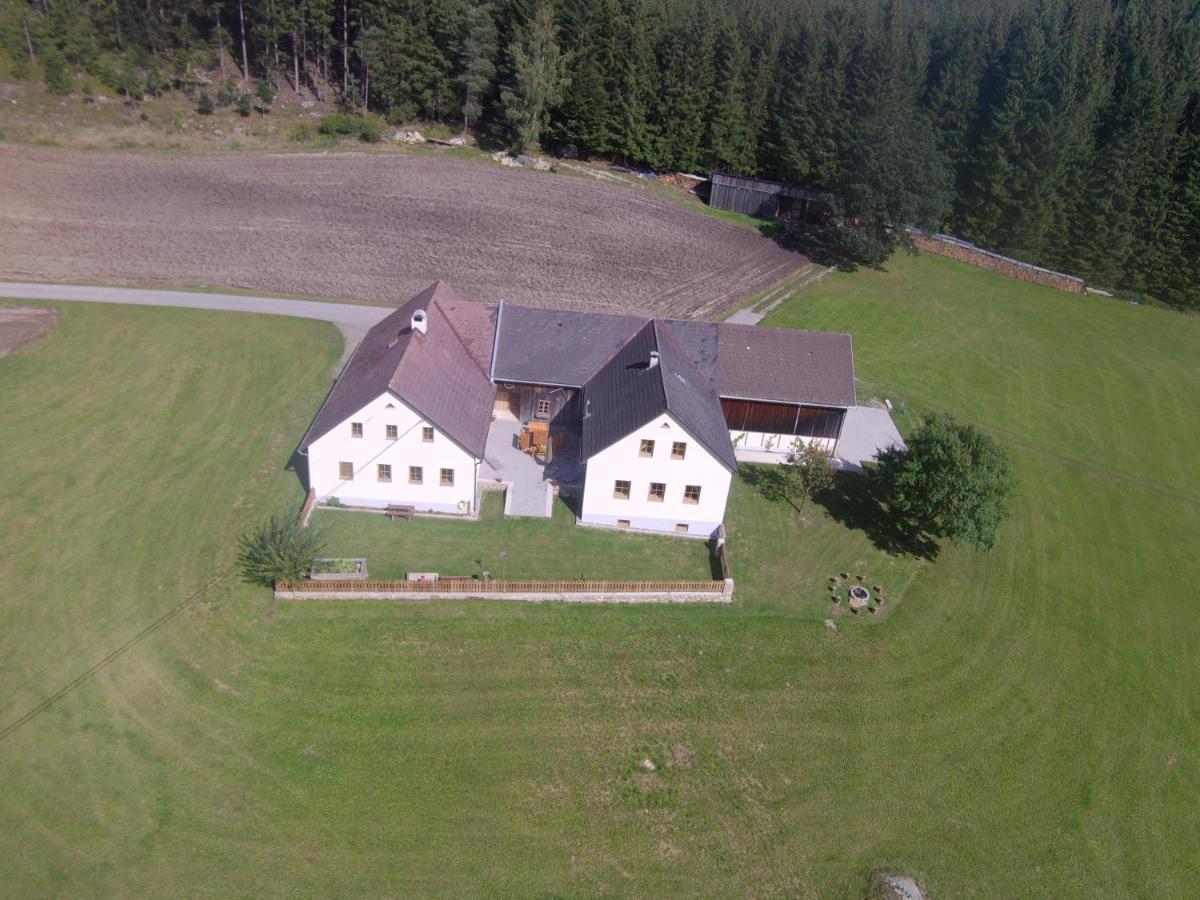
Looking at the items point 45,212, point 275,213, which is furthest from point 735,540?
point 45,212

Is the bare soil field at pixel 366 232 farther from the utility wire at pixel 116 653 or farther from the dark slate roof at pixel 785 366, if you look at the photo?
the utility wire at pixel 116 653

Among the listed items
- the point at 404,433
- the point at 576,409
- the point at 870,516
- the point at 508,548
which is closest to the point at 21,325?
the point at 404,433

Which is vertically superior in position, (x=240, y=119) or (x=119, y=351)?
(x=240, y=119)

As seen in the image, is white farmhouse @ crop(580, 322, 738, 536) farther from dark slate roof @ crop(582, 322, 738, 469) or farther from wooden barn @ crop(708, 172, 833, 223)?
wooden barn @ crop(708, 172, 833, 223)

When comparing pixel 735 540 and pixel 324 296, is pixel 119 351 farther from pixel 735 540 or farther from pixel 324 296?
pixel 735 540

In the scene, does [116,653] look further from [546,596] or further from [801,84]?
[801,84]

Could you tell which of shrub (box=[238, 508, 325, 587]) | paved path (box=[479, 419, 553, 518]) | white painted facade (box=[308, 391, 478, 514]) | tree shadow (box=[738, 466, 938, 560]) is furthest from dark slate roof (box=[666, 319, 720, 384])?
shrub (box=[238, 508, 325, 587])

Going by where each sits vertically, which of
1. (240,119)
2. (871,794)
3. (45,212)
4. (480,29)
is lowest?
(871,794)
